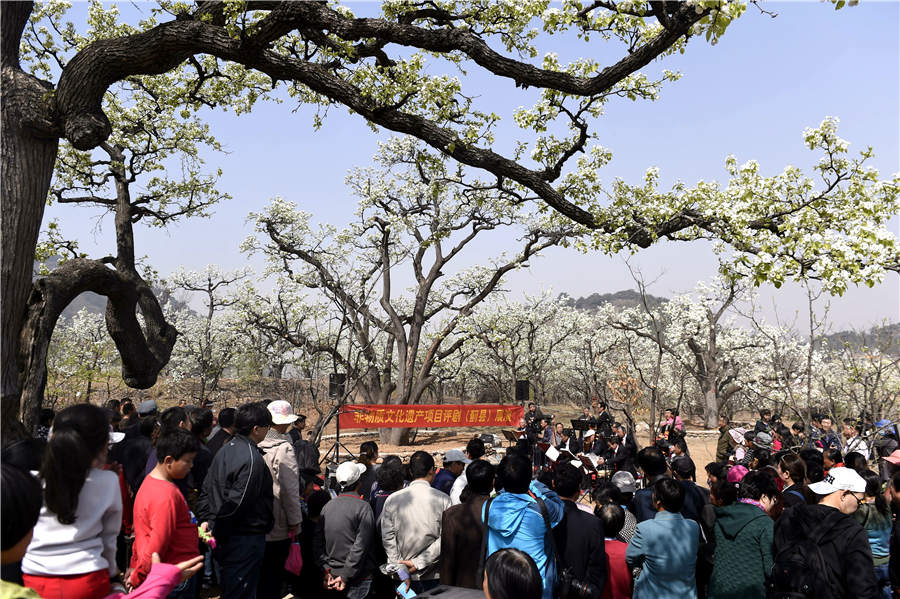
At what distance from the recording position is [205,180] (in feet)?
44.5

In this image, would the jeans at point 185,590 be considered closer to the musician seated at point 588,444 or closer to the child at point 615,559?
the child at point 615,559

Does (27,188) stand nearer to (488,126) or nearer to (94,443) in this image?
(94,443)

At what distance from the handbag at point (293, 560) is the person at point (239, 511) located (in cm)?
33

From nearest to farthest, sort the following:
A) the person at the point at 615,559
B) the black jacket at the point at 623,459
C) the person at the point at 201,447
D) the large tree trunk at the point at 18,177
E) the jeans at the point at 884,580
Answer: the person at the point at 615,559
the jeans at the point at 884,580
the person at the point at 201,447
the large tree trunk at the point at 18,177
the black jacket at the point at 623,459

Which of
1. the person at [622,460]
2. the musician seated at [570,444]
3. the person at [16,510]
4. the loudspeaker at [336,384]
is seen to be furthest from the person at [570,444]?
the person at [16,510]

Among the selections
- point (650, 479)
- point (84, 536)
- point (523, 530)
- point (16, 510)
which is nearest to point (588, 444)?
point (650, 479)

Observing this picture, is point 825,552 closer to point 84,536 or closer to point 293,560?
point 293,560

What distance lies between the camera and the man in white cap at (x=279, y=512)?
4648 mm

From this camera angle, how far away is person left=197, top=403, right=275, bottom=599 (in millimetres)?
4246

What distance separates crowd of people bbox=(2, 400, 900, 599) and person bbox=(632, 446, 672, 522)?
17 mm

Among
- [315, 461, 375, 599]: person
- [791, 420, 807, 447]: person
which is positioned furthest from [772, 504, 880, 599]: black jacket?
[791, 420, 807, 447]: person

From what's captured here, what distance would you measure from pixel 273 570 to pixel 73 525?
8.09 ft

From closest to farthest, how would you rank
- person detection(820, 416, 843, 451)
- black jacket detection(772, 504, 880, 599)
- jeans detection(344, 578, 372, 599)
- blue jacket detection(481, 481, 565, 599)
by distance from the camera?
black jacket detection(772, 504, 880, 599)
blue jacket detection(481, 481, 565, 599)
jeans detection(344, 578, 372, 599)
person detection(820, 416, 843, 451)

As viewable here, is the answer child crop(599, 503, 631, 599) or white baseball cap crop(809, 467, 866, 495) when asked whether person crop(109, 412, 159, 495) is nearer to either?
child crop(599, 503, 631, 599)
